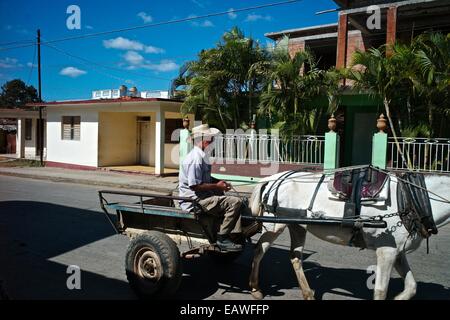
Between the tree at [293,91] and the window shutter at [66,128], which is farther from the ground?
the tree at [293,91]

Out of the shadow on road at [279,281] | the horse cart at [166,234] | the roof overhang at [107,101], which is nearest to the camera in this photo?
the horse cart at [166,234]

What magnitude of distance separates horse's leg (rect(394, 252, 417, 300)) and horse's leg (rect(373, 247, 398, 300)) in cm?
23

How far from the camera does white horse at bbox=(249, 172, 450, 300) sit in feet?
13.0

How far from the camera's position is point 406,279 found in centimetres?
411

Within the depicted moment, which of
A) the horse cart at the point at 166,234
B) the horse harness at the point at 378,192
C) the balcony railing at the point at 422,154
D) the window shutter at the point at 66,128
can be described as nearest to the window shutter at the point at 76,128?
the window shutter at the point at 66,128

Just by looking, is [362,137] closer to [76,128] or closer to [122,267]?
[122,267]

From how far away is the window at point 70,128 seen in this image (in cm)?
2064

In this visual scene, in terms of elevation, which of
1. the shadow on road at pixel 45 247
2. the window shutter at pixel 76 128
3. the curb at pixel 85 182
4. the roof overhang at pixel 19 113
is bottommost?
the shadow on road at pixel 45 247

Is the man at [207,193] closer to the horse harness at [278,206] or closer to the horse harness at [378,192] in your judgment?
the horse harness at [278,206]

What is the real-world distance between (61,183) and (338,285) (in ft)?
43.4

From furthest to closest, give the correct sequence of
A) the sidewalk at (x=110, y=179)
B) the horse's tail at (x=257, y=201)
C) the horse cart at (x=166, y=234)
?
the sidewalk at (x=110, y=179)
the horse's tail at (x=257, y=201)
the horse cart at (x=166, y=234)

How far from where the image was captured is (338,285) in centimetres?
502

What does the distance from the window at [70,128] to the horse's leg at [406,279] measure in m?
19.0
